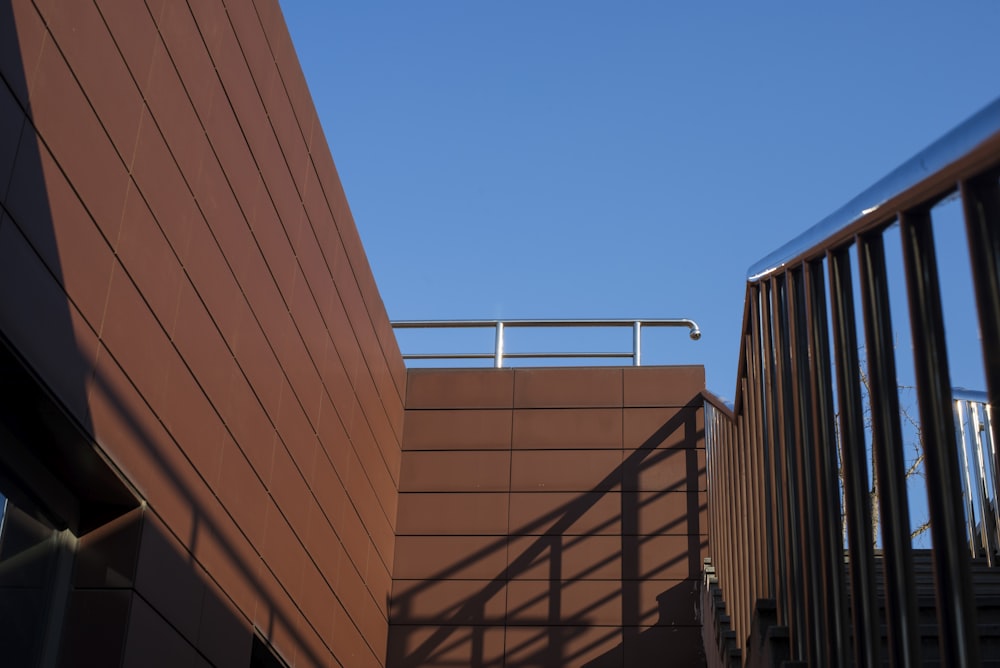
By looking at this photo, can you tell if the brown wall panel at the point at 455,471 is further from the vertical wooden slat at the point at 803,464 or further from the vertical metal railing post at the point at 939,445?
the vertical metal railing post at the point at 939,445

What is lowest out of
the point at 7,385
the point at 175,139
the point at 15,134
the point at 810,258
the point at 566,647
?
the point at 566,647

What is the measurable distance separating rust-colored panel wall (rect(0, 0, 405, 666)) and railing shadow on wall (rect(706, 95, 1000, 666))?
2.10 m

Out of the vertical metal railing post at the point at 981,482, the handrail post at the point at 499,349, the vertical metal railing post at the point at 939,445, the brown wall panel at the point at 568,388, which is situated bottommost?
the vertical metal railing post at the point at 939,445

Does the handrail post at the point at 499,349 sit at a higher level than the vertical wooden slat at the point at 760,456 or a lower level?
higher

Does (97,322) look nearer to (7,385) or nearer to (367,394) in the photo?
(7,385)

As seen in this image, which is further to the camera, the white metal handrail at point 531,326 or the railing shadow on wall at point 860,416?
the white metal handrail at point 531,326

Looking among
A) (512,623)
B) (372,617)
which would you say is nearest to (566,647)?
(512,623)

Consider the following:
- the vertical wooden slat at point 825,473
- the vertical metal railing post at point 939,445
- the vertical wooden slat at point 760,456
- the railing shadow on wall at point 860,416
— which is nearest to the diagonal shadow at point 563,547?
the railing shadow on wall at point 860,416

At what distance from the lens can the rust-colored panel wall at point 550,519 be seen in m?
8.54

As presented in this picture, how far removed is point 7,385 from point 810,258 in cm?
230

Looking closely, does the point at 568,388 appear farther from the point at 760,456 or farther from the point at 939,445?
the point at 939,445

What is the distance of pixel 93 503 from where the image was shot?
13.6ft

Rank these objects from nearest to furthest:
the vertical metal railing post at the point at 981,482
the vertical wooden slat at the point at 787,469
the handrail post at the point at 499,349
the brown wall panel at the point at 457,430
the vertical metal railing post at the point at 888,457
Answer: the vertical metal railing post at the point at 888,457
the vertical wooden slat at the point at 787,469
the vertical metal railing post at the point at 981,482
the brown wall panel at the point at 457,430
the handrail post at the point at 499,349

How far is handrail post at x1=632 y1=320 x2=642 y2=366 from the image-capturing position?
9.58 metres
